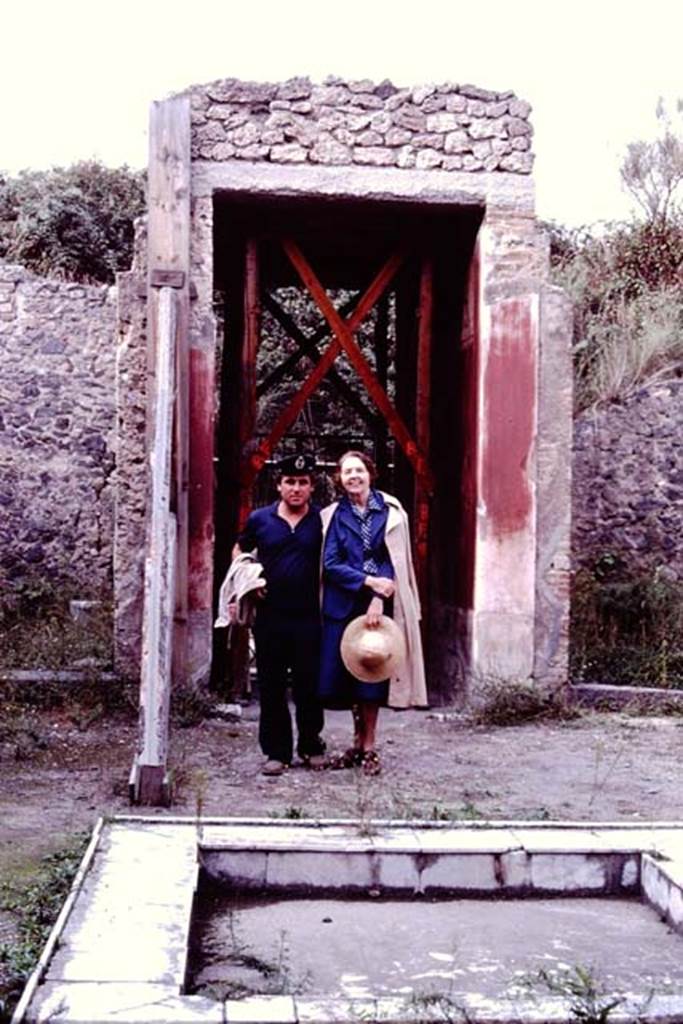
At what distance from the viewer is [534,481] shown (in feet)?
29.9

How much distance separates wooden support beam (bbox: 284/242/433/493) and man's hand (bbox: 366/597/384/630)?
118 inches

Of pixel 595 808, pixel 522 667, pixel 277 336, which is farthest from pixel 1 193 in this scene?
pixel 595 808

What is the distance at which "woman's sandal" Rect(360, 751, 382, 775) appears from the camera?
7.00 m

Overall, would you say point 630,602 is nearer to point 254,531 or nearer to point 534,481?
point 534,481

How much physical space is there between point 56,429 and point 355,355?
5.75 m

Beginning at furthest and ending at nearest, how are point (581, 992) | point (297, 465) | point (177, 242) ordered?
point (177, 242) < point (297, 465) < point (581, 992)

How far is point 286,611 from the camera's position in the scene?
7.16m

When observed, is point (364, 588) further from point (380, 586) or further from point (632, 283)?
point (632, 283)

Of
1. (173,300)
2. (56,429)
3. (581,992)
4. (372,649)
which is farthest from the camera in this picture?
(56,429)

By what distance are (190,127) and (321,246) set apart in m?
1.94

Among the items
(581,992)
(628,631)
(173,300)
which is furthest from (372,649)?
(628,631)

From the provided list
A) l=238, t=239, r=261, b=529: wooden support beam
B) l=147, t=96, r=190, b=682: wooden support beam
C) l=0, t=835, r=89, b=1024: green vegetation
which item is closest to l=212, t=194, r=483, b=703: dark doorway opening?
l=238, t=239, r=261, b=529: wooden support beam

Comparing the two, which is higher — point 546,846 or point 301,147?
point 301,147

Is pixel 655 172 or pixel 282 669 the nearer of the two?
pixel 282 669
